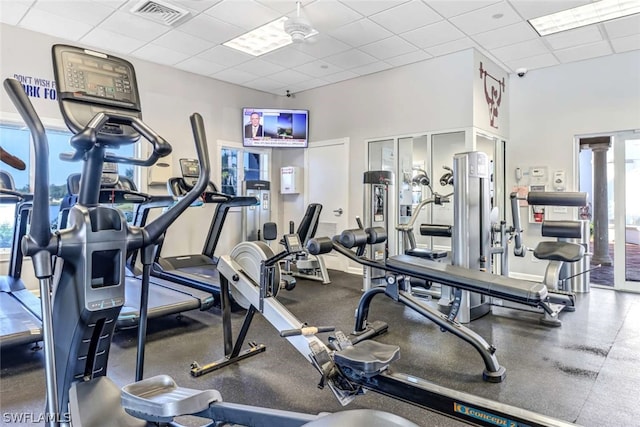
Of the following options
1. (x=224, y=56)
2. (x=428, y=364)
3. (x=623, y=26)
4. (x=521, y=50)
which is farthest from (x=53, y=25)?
(x=623, y=26)

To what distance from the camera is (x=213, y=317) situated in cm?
408

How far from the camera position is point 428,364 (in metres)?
2.93

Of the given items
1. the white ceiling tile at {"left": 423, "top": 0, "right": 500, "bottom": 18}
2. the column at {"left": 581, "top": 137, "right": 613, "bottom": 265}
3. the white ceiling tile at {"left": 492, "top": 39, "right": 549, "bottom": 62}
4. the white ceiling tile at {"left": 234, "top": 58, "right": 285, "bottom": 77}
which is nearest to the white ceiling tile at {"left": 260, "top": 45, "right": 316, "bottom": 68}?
the white ceiling tile at {"left": 234, "top": 58, "right": 285, "bottom": 77}

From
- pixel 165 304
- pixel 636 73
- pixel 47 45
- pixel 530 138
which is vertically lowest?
pixel 165 304

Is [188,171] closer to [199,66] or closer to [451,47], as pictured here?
[199,66]

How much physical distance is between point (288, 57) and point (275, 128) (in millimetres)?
1576

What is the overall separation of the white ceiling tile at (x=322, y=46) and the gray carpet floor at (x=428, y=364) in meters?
3.29

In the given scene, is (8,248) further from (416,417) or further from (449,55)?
(449,55)

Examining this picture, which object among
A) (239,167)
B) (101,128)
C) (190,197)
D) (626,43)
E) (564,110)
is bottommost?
(190,197)

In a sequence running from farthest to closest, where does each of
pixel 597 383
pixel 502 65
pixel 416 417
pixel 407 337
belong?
pixel 502 65
pixel 407 337
pixel 597 383
pixel 416 417

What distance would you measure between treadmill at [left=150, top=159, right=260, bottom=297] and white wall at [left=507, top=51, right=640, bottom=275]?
427 cm

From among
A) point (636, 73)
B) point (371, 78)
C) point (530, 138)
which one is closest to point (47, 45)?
point (371, 78)

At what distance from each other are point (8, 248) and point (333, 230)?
4522 mm

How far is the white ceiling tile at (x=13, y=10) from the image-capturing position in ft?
13.2
